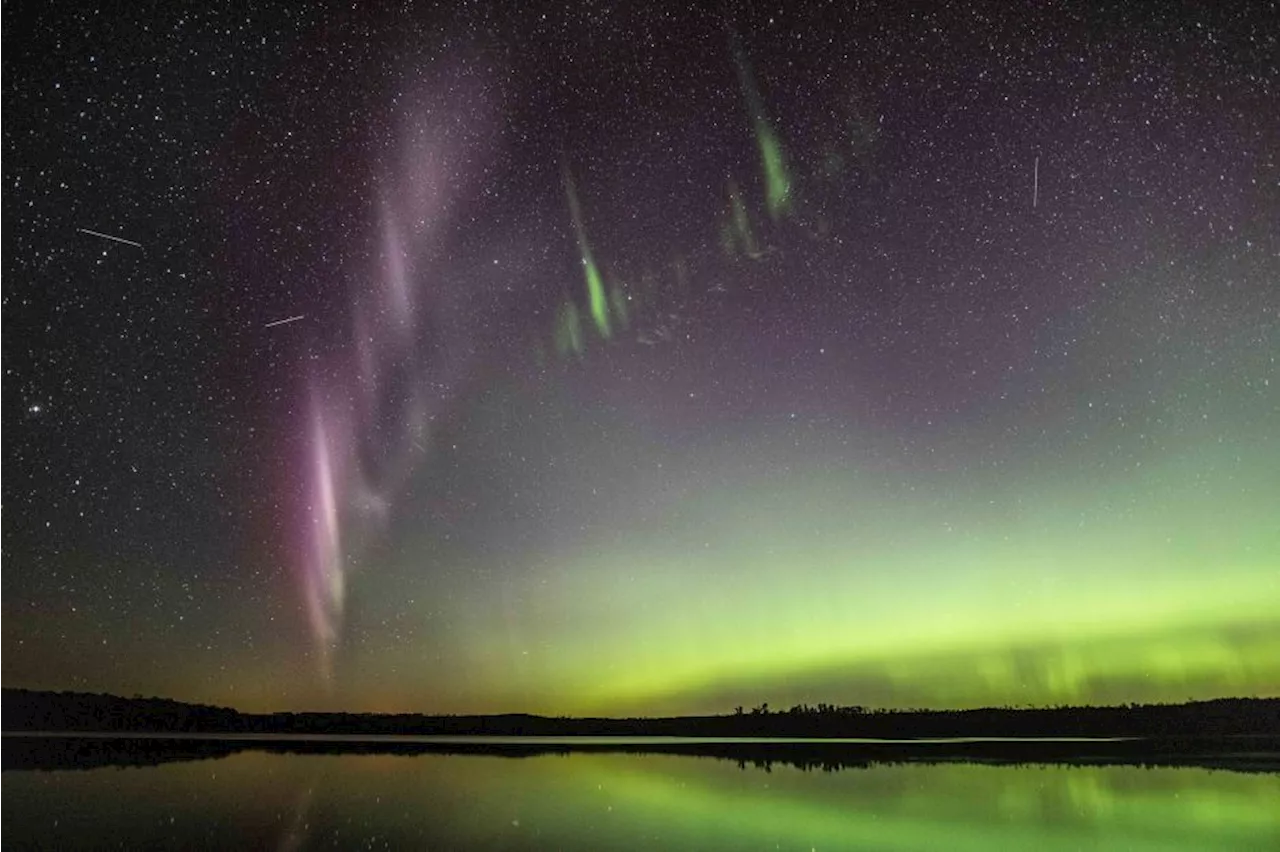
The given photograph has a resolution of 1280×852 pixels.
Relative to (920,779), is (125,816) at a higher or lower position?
higher

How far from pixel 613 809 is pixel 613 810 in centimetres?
20

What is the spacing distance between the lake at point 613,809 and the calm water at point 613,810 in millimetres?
46

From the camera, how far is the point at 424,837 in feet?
41.4

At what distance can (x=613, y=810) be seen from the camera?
16.9m

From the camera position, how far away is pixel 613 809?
1712 cm

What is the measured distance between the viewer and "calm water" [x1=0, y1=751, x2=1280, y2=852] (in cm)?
1272

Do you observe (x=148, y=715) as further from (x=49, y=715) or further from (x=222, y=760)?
(x=222, y=760)

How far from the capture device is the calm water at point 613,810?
41.7 ft

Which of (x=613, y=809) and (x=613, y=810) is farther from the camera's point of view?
(x=613, y=809)

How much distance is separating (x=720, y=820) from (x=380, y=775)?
12800mm

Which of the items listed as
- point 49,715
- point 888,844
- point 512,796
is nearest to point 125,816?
point 512,796

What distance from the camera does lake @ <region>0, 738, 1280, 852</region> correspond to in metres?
12.7

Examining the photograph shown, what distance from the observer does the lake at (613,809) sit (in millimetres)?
12734

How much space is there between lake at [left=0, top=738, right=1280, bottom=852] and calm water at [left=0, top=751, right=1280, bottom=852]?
0.15 ft
